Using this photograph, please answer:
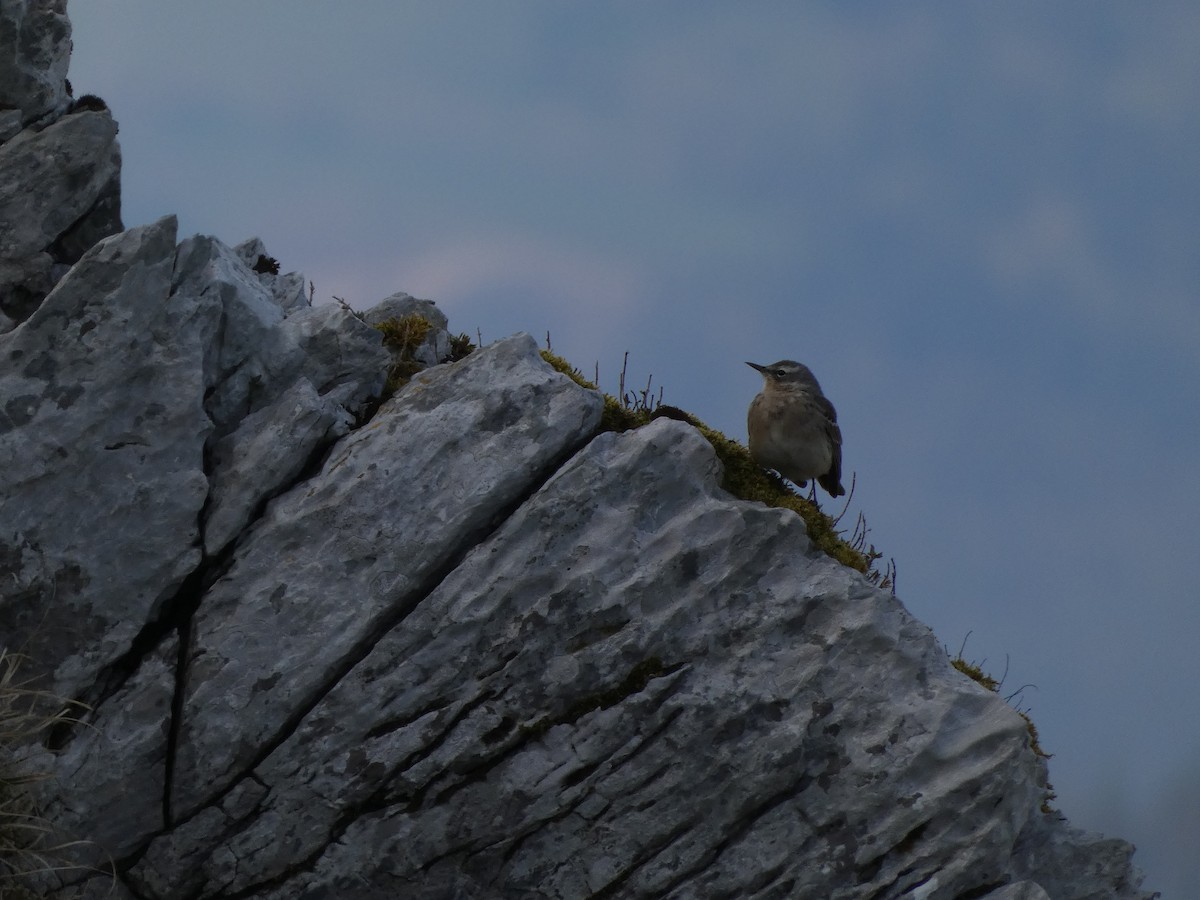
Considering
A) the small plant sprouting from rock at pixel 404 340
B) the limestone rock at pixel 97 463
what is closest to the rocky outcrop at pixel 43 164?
the limestone rock at pixel 97 463

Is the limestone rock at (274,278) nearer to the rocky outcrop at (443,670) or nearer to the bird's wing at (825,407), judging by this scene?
the rocky outcrop at (443,670)

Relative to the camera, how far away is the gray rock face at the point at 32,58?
49.2 feet

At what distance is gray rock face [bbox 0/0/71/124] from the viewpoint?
49.2ft

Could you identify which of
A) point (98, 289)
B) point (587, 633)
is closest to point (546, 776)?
point (587, 633)

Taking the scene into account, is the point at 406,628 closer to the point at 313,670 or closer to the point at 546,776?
the point at 313,670

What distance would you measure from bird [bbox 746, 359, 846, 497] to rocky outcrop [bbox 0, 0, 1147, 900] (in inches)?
116

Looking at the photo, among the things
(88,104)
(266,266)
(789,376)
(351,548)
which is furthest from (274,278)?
(789,376)

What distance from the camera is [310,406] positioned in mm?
13141

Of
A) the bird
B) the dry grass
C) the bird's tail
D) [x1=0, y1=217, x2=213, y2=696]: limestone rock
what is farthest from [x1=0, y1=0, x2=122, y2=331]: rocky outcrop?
the bird's tail

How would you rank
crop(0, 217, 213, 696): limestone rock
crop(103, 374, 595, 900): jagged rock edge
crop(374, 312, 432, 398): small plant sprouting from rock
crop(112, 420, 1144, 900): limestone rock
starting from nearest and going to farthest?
crop(112, 420, 1144, 900): limestone rock
crop(103, 374, 595, 900): jagged rock edge
crop(0, 217, 213, 696): limestone rock
crop(374, 312, 432, 398): small plant sprouting from rock

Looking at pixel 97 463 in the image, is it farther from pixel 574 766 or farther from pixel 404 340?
pixel 574 766

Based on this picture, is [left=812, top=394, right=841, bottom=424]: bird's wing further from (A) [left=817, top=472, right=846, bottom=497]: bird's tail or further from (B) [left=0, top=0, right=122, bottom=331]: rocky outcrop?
(B) [left=0, top=0, right=122, bottom=331]: rocky outcrop

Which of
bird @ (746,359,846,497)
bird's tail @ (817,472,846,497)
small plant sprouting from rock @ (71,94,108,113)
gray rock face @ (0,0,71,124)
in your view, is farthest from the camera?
bird's tail @ (817,472,846,497)

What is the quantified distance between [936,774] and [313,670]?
5.96 meters
